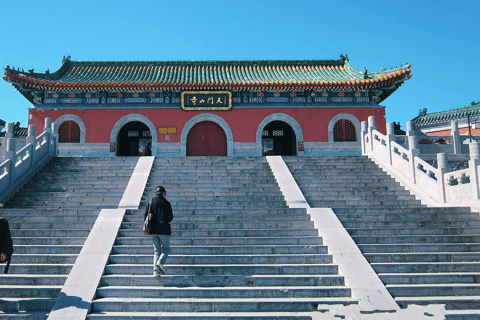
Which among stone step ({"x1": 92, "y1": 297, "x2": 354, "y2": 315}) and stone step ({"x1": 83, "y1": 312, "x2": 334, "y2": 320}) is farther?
stone step ({"x1": 92, "y1": 297, "x2": 354, "y2": 315})

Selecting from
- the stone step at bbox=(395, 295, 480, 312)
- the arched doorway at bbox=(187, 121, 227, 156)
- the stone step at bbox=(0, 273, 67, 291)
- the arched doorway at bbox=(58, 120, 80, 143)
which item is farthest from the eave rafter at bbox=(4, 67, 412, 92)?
the stone step at bbox=(395, 295, 480, 312)

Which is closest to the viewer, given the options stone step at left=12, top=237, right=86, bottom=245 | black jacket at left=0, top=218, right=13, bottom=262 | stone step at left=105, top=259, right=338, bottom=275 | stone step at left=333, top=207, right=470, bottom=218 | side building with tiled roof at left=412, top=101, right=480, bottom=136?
black jacket at left=0, top=218, right=13, bottom=262

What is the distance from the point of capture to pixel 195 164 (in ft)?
35.3

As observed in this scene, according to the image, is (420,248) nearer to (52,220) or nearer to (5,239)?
(5,239)

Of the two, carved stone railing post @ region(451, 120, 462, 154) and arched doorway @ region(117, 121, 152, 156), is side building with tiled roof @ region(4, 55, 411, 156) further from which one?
carved stone railing post @ region(451, 120, 462, 154)

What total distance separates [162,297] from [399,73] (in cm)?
1300

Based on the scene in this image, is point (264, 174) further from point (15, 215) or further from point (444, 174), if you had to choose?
point (15, 215)

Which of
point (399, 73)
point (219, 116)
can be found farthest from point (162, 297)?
point (399, 73)

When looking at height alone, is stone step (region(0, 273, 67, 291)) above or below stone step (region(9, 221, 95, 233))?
below

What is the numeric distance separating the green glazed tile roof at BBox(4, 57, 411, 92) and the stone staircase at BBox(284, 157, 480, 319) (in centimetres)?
695

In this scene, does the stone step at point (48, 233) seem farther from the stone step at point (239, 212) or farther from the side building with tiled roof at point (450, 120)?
the side building with tiled roof at point (450, 120)

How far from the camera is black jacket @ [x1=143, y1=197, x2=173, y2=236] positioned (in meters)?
5.23

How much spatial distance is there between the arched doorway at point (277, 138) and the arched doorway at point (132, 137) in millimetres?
4887

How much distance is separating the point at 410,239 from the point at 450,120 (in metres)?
18.7
